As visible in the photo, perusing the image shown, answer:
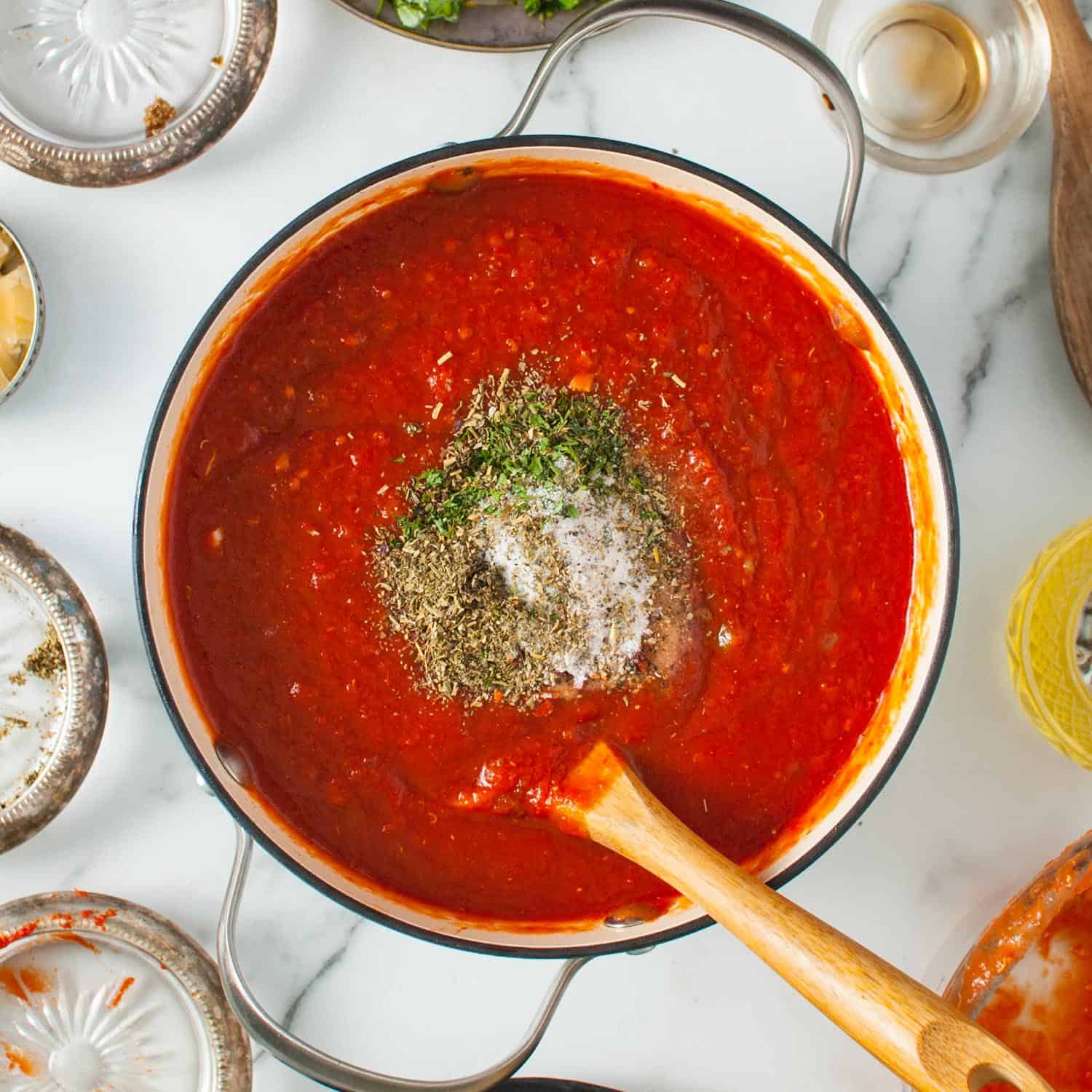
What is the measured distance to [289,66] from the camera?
7.54ft

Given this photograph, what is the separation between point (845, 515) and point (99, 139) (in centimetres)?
166

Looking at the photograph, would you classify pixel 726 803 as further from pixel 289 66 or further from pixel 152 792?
pixel 289 66

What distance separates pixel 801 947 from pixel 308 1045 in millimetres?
934

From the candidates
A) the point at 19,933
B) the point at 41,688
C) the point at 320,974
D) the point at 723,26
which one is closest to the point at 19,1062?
the point at 19,933

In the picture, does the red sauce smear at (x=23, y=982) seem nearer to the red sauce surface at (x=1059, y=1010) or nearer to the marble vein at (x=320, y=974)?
the marble vein at (x=320, y=974)

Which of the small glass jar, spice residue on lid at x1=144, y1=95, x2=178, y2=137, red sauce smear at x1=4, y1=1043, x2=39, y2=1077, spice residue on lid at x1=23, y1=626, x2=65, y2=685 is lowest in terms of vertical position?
red sauce smear at x1=4, y1=1043, x2=39, y2=1077

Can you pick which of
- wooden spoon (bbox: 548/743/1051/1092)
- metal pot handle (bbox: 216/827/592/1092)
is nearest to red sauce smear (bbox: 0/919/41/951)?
metal pot handle (bbox: 216/827/592/1092)

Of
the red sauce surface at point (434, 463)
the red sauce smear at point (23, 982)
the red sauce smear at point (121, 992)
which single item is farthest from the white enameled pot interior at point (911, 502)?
the red sauce smear at point (23, 982)

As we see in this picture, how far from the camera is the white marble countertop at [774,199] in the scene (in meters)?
2.29

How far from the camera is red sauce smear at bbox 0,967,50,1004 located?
7.98 ft

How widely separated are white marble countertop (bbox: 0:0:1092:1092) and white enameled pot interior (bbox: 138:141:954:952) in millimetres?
296

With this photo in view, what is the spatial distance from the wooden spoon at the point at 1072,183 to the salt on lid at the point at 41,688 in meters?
2.06

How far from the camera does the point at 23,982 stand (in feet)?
8.03

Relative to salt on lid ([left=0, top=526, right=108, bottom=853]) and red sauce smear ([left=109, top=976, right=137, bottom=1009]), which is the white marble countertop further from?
red sauce smear ([left=109, top=976, right=137, bottom=1009])
